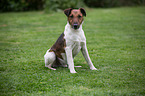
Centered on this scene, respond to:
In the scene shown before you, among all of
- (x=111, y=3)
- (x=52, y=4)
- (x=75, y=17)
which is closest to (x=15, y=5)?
(x=52, y=4)

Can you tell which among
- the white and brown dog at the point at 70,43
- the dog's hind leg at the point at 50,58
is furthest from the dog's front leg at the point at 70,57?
the dog's hind leg at the point at 50,58

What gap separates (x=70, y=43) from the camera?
552cm

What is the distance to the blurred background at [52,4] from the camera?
64.2ft

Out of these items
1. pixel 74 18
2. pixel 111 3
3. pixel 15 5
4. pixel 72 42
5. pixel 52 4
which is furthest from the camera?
pixel 111 3

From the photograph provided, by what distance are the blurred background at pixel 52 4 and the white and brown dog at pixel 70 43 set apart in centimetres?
1362

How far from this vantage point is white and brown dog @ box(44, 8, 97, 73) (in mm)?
5320

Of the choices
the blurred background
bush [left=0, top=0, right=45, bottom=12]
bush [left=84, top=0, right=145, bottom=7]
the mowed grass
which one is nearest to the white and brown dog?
the mowed grass

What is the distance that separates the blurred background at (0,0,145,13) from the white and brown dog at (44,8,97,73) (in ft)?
44.7

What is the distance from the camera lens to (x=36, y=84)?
4.85 meters

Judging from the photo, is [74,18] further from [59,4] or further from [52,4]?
[59,4]

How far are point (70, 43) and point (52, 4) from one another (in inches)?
574

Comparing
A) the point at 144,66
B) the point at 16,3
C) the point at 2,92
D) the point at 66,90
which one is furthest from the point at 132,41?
the point at 16,3

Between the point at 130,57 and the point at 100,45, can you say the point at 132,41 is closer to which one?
the point at 100,45

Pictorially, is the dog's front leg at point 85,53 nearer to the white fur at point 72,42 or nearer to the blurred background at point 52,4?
the white fur at point 72,42
